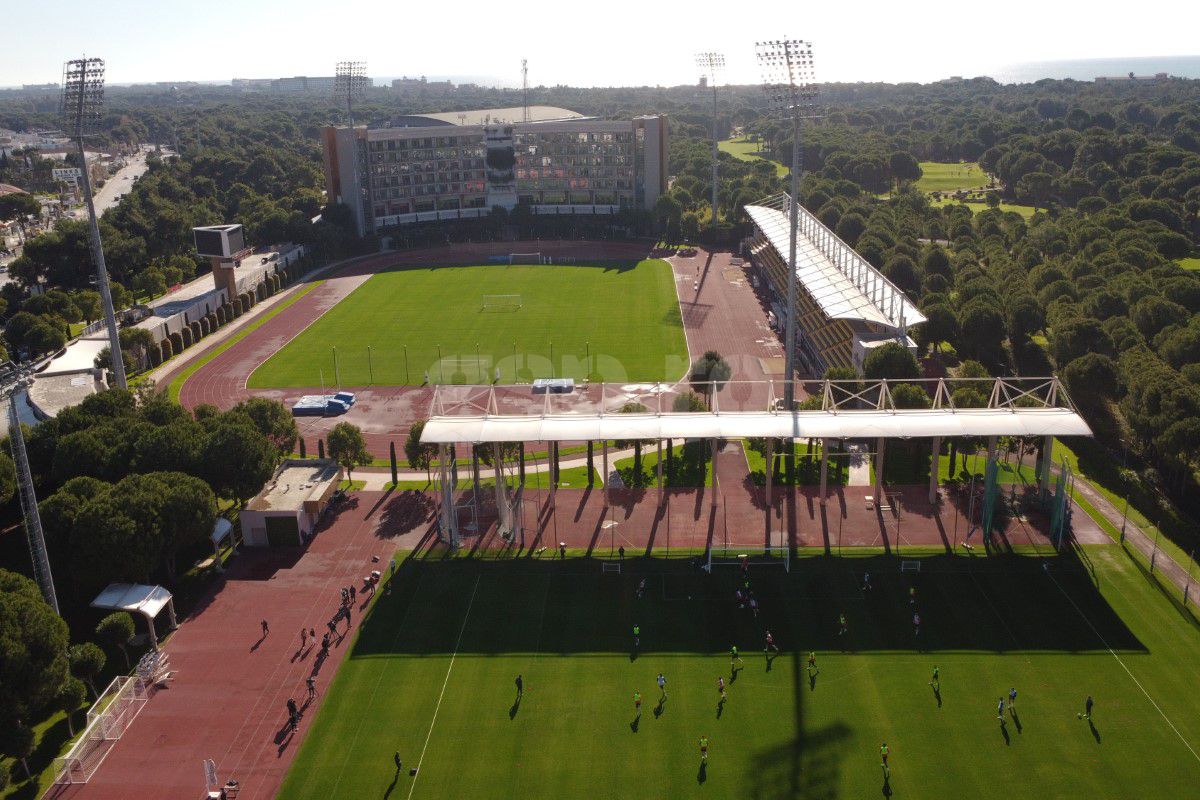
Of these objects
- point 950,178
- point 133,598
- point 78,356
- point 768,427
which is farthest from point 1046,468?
point 950,178

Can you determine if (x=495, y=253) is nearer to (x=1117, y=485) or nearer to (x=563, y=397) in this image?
(x=563, y=397)

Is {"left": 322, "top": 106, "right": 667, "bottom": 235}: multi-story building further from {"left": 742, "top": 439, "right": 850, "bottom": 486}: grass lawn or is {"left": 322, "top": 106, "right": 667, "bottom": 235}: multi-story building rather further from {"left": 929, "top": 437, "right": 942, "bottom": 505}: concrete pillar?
{"left": 929, "top": 437, "right": 942, "bottom": 505}: concrete pillar

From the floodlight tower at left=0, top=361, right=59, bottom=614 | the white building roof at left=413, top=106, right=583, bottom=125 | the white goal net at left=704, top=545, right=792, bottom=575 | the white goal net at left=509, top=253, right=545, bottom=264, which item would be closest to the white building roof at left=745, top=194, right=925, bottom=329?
the white goal net at left=704, top=545, right=792, bottom=575

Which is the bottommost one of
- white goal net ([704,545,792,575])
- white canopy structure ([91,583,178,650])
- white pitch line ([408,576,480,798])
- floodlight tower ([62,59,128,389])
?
white pitch line ([408,576,480,798])

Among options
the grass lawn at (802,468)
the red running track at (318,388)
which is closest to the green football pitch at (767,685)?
the grass lawn at (802,468)

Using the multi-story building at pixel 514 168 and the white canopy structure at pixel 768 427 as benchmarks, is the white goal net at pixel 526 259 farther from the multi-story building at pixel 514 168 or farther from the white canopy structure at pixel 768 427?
the white canopy structure at pixel 768 427

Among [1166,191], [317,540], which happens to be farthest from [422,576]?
[1166,191]
